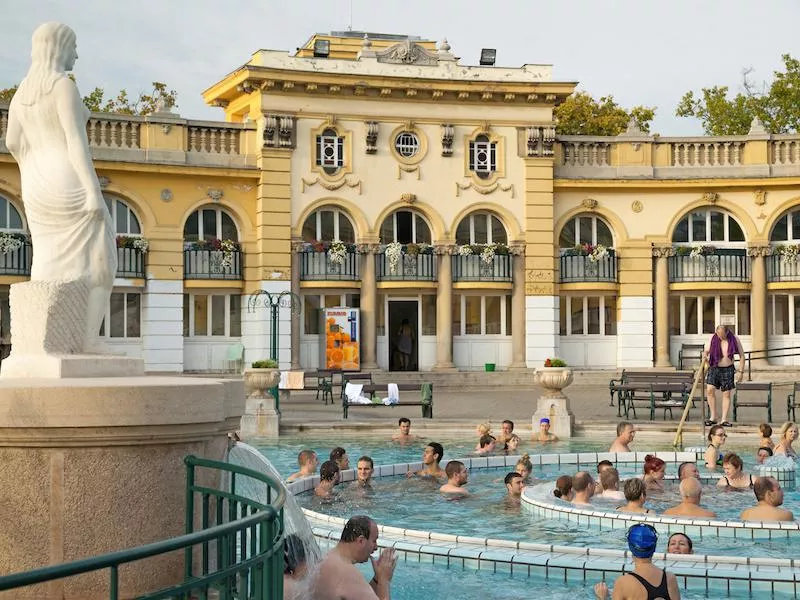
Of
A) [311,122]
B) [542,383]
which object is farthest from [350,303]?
[542,383]

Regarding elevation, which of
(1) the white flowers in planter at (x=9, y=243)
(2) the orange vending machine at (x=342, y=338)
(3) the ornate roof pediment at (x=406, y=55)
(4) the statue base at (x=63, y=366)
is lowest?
(4) the statue base at (x=63, y=366)

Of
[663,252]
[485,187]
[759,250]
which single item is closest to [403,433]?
[485,187]

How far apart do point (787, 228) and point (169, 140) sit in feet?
63.2

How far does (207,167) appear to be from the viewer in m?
34.8

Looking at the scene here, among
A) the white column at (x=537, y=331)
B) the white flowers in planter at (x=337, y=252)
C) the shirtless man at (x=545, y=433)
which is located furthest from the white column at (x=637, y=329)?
the shirtless man at (x=545, y=433)

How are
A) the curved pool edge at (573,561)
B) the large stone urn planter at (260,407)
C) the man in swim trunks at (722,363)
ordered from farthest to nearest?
the man in swim trunks at (722,363), the large stone urn planter at (260,407), the curved pool edge at (573,561)

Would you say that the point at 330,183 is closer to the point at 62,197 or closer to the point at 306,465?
the point at 306,465

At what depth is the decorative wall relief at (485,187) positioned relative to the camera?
37156 millimetres

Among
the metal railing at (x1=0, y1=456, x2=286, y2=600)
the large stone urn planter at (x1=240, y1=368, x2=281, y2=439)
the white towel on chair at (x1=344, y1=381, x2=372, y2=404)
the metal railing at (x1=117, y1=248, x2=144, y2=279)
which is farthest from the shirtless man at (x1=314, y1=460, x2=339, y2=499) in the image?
the metal railing at (x1=117, y1=248, x2=144, y2=279)

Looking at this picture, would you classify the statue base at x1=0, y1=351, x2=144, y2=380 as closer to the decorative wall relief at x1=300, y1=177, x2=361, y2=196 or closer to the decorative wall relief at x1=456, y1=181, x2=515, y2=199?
the decorative wall relief at x1=300, y1=177, x2=361, y2=196

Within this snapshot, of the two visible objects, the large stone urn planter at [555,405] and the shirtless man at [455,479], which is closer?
the shirtless man at [455,479]

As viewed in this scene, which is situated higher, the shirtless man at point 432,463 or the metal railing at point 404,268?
the metal railing at point 404,268

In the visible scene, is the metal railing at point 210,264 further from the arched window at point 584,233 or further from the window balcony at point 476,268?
the arched window at point 584,233

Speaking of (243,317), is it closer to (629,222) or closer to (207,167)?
(207,167)
